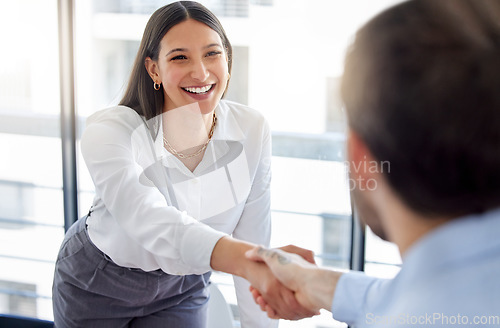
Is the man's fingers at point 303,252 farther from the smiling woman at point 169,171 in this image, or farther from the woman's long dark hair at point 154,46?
the woman's long dark hair at point 154,46

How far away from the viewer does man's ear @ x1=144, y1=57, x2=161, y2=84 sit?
79.3 inches

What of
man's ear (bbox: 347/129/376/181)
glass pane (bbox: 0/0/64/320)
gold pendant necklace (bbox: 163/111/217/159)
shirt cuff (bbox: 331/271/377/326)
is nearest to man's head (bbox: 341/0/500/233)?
man's ear (bbox: 347/129/376/181)

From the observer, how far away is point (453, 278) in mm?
753

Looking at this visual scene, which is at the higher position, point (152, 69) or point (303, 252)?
point (152, 69)

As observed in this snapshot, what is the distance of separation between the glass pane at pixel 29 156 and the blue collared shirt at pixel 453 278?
3.17 m

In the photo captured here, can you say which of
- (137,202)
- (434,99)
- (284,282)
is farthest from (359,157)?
(137,202)

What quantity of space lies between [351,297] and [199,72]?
1.11 m

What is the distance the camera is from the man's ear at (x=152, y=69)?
201cm

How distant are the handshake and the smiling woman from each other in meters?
0.30

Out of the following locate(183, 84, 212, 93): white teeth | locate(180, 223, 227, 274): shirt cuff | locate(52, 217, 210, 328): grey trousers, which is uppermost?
locate(183, 84, 212, 93): white teeth

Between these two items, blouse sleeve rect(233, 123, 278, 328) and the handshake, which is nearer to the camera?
the handshake

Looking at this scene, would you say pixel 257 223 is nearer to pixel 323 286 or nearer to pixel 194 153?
pixel 194 153

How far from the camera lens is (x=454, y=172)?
752 millimetres

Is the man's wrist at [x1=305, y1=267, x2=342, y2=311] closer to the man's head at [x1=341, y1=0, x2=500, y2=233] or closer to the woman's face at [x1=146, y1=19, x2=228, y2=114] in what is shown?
the man's head at [x1=341, y1=0, x2=500, y2=233]
